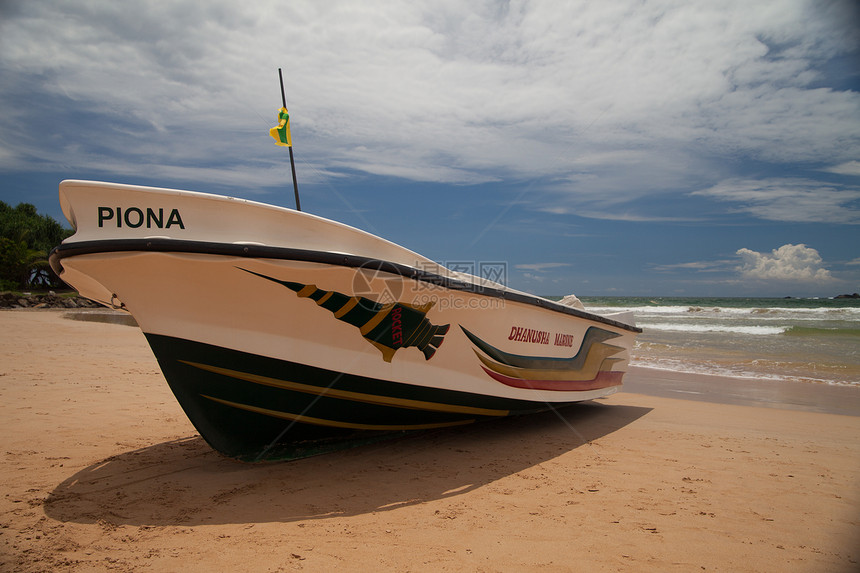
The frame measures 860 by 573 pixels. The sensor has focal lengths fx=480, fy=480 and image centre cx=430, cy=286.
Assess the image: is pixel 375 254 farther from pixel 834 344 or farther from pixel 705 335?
pixel 705 335

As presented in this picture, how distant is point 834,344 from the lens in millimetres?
13000

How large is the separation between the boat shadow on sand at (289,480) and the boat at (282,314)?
23 cm

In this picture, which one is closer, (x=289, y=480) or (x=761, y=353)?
(x=289, y=480)

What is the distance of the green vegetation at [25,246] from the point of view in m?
32.8

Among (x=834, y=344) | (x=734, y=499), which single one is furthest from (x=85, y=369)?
(x=834, y=344)

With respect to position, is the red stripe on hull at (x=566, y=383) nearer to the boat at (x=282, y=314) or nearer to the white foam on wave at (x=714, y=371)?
the boat at (x=282, y=314)

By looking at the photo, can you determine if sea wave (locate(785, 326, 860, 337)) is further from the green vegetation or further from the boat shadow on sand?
the green vegetation

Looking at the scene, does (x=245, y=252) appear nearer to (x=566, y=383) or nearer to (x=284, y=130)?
(x=284, y=130)

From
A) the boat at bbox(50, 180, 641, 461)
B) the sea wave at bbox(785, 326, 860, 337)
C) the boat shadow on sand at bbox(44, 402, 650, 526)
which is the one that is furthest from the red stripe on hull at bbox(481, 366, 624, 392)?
the sea wave at bbox(785, 326, 860, 337)

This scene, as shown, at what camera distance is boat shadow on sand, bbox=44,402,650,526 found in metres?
2.72

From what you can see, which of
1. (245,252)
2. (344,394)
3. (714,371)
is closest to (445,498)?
(344,394)

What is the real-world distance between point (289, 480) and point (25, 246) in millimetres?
42055

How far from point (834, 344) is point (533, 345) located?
13030mm

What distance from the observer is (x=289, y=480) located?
3227 mm
